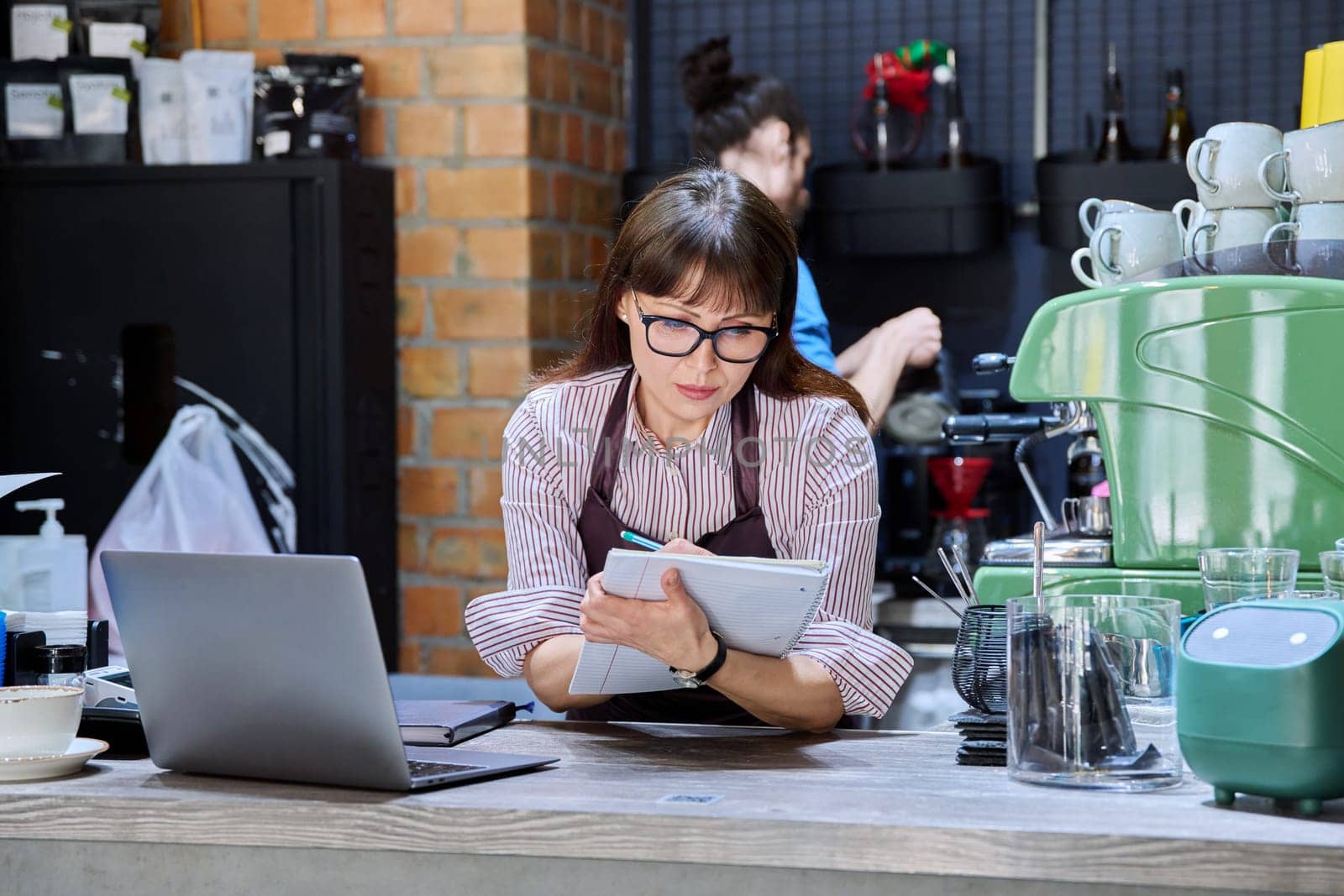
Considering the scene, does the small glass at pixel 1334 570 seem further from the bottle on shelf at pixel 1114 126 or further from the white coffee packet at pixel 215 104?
the white coffee packet at pixel 215 104

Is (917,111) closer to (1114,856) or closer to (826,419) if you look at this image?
(826,419)

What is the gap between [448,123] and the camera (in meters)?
3.04

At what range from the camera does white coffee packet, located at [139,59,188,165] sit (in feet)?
9.66

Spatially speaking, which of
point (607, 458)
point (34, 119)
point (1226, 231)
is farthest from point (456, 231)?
point (1226, 231)

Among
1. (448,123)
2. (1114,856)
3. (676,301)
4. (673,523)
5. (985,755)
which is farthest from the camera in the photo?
(448,123)

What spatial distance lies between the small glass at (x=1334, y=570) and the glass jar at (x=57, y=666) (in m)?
1.06

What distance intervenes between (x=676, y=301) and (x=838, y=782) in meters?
0.58

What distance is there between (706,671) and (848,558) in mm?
294

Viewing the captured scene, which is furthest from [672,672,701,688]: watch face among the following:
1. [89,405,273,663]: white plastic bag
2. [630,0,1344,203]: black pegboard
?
[630,0,1344,203]: black pegboard

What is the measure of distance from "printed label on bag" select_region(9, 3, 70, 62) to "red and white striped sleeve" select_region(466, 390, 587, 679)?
1634 millimetres

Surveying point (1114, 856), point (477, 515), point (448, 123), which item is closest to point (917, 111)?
point (448, 123)

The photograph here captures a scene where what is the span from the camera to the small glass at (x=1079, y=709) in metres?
1.23

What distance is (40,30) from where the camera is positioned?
301cm

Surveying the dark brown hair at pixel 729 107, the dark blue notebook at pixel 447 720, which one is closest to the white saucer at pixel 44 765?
the dark blue notebook at pixel 447 720
